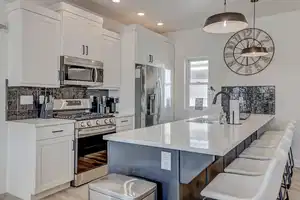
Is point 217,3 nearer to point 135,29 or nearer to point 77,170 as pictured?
point 135,29

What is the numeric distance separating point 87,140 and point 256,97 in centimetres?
337

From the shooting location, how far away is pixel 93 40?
3912 millimetres

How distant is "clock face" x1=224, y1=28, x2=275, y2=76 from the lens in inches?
186

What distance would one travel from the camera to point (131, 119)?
4.36 metres

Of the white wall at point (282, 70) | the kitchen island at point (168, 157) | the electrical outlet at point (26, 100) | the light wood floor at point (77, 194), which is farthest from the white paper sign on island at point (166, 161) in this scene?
the white wall at point (282, 70)

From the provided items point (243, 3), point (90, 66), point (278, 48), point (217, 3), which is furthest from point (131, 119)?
point (278, 48)

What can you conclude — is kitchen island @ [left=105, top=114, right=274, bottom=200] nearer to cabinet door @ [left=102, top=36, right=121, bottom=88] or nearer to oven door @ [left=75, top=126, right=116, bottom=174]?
oven door @ [left=75, top=126, right=116, bottom=174]

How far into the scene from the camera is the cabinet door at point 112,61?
14.0 ft

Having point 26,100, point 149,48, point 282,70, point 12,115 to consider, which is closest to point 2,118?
point 12,115

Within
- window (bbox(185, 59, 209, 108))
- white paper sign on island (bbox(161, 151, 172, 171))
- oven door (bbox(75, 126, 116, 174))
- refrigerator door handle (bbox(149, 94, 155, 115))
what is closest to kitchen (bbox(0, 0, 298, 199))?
window (bbox(185, 59, 209, 108))

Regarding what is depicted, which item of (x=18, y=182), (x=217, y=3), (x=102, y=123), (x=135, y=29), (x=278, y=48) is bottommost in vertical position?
(x=18, y=182)

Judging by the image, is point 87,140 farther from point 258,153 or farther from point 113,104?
point 258,153

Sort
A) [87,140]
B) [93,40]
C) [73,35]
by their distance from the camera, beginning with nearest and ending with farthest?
[87,140] → [73,35] → [93,40]

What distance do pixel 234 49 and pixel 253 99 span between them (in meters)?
1.10
